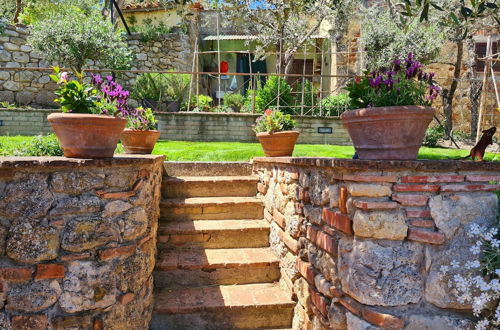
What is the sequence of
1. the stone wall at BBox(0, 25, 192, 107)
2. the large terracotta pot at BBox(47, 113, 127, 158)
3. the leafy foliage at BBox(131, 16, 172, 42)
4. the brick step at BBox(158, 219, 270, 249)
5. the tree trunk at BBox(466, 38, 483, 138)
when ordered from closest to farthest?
the large terracotta pot at BBox(47, 113, 127, 158) → the brick step at BBox(158, 219, 270, 249) → the stone wall at BBox(0, 25, 192, 107) → the tree trunk at BBox(466, 38, 483, 138) → the leafy foliage at BBox(131, 16, 172, 42)

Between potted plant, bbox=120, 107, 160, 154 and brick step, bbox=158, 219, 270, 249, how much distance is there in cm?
149

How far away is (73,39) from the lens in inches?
391

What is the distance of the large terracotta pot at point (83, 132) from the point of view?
7.58 ft

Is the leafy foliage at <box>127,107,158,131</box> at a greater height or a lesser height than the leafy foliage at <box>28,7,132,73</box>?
lesser

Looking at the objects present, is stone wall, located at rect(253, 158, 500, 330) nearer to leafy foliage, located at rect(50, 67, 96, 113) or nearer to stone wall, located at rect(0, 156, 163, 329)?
stone wall, located at rect(0, 156, 163, 329)

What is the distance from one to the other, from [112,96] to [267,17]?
33.6 feet

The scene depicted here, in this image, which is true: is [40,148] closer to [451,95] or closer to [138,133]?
[138,133]

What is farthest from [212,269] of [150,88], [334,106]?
[334,106]

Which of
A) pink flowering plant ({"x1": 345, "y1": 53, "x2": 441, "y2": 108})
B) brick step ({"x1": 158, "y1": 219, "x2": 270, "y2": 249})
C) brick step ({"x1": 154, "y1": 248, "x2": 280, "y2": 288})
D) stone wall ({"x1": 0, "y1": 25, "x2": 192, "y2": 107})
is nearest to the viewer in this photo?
pink flowering plant ({"x1": 345, "y1": 53, "x2": 441, "y2": 108})

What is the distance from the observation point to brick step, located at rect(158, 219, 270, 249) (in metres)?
3.53

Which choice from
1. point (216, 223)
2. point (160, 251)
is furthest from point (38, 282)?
point (216, 223)

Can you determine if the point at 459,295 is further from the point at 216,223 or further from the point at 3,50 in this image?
the point at 3,50

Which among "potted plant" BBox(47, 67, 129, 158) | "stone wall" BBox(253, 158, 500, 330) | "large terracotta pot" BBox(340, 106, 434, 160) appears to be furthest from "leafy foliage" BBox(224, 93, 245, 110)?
"stone wall" BBox(253, 158, 500, 330)

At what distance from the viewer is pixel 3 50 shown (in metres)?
11.4
